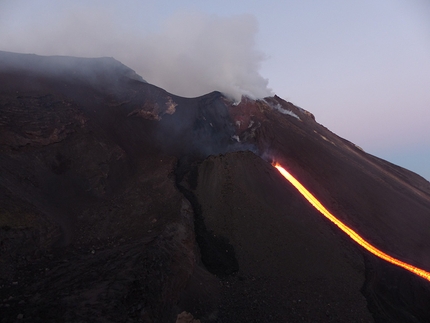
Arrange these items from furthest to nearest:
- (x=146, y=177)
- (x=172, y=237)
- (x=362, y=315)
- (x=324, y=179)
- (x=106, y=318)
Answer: (x=324, y=179) → (x=146, y=177) → (x=172, y=237) → (x=362, y=315) → (x=106, y=318)

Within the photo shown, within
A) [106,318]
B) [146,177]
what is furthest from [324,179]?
[106,318]

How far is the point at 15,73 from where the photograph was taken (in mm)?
20594

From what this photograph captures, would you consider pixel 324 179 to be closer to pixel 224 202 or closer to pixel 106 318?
pixel 224 202

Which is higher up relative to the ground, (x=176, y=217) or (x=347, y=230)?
(x=347, y=230)

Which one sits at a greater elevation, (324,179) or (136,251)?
(324,179)

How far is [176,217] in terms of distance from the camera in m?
13.5

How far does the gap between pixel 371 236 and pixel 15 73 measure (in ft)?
73.8

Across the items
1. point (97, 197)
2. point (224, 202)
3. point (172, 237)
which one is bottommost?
point (97, 197)

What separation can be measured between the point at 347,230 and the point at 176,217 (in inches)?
324

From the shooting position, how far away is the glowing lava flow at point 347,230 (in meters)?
14.1

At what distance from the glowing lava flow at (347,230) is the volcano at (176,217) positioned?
0.36 meters

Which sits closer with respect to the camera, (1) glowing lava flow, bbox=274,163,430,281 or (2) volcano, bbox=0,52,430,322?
(2) volcano, bbox=0,52,430,322

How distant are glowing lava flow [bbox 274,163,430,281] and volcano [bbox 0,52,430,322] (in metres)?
0.36

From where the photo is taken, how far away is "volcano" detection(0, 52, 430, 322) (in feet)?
31.2
